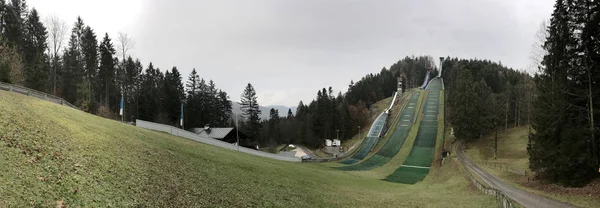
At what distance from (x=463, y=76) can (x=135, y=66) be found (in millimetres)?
77020

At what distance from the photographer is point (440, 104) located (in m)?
120

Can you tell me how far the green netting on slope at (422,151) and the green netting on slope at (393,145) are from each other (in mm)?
3465

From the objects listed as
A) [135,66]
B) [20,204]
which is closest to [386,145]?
[135,66]

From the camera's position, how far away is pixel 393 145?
76.9 metres

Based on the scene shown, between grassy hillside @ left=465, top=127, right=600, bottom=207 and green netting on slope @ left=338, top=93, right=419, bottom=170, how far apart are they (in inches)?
579

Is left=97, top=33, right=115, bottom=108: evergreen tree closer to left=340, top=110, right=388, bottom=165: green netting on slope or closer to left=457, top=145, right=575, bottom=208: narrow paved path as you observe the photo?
left=340, top=110, right=388, bottom=165: green netting on slope

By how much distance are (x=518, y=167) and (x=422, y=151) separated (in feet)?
104

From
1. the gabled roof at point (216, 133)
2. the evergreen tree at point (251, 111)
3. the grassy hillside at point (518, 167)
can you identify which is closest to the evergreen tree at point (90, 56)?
the gabled roof at point (216, 133)

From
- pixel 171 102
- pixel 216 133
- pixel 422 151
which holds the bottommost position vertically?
pixel 422 151

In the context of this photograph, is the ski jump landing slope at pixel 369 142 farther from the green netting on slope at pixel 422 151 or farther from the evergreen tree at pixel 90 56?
the evergreen tree at pixel 90 56

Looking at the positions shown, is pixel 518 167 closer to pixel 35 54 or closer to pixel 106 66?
pixel 106 66

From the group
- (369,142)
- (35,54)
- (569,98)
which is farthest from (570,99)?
(35,54)

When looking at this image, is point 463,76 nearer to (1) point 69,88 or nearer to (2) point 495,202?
(2) point 495,202

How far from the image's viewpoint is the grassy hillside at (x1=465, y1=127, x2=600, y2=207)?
2122 cm
